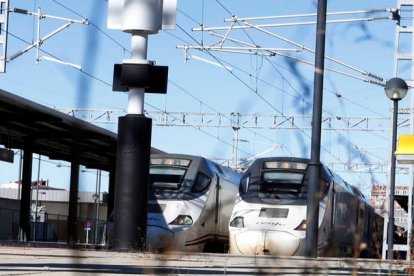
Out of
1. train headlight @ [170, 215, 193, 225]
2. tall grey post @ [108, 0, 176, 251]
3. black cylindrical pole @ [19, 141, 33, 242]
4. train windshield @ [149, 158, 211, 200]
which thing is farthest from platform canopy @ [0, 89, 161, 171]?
train headlight @ [170, 215, 193, 225]

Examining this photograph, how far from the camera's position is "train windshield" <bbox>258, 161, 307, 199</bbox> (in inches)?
882

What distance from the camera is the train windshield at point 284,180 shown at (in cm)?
2241

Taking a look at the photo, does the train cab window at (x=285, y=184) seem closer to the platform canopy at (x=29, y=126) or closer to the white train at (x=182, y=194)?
the white train at (x=182, y=194)

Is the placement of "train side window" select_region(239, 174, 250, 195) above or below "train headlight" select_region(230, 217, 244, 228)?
above

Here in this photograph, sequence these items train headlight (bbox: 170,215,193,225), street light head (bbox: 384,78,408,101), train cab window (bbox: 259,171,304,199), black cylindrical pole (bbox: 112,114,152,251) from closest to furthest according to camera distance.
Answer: black cylindrical pole (bbox: 112,114,152,251) < street light head (bbox: 384,78,408,101) < train cab window (bbox: 259,171,304,199) < train headlight (bbox: 170,215,193,225)

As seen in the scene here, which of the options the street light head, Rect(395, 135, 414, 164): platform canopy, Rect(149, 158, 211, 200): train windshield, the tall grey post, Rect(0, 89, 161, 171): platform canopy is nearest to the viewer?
Rect(395, 135, 414, 164): platform canopy

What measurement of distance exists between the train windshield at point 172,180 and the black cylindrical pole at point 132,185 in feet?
29.5

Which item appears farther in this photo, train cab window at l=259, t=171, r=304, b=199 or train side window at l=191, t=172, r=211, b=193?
A: train side window at l=191, t=172, r=211, b=193

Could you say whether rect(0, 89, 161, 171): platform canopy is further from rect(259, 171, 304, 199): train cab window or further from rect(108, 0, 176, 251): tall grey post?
rect(259, 171, 304, 199): train cab window

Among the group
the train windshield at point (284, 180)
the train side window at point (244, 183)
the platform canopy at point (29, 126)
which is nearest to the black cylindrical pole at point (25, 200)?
the platform canopy at point (29, 126)

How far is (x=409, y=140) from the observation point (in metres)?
13.3

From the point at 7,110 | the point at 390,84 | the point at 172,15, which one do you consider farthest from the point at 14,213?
the point at 172,15

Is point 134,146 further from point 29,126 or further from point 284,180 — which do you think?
point 29,126

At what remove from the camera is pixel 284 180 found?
→ 23375 mm
